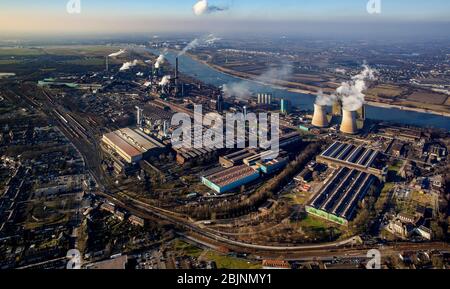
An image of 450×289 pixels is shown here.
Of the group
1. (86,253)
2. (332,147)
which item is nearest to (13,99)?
(86,253)

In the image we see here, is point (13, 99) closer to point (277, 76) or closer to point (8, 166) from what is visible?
point (8, 166)

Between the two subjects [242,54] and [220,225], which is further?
[242,54]

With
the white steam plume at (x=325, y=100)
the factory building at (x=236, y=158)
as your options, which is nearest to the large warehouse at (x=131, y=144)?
the factory building at (x=236, y=158)

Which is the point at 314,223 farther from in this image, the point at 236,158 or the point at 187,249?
the point at 236,158

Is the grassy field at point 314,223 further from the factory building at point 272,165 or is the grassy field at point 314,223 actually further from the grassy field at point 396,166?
the grassy field at point 396,166

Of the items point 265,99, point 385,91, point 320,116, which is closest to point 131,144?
point 320,116

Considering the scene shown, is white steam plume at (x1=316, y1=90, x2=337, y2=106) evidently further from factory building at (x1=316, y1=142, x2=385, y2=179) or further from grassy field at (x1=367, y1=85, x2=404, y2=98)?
grassy field at (x1=367, y1=85, x2=404, y2=98)

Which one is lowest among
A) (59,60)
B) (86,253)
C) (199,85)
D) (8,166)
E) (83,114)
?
(86,253)
